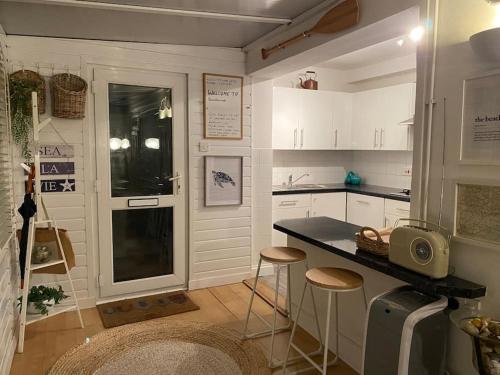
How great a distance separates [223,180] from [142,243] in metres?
1.01

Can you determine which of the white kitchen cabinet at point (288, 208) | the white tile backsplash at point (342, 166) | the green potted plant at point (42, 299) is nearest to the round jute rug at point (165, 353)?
the green potted plant at point (42, 299)

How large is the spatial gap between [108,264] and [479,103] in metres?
3.21

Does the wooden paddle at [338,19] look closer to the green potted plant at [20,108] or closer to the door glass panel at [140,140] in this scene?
the door glass panel at [140,140]

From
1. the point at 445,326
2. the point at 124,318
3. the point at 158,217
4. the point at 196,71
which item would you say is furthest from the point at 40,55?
the point at 445,326

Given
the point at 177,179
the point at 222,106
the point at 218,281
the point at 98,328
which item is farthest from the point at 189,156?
the point at 98,328

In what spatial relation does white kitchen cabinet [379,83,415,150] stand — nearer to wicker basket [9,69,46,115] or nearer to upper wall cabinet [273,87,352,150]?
upper wall cabinet [273,87,352,150]

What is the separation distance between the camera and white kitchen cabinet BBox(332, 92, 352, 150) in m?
5.23

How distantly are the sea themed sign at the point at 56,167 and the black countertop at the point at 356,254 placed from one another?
73.3 inches

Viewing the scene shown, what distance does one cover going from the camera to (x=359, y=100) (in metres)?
5.22

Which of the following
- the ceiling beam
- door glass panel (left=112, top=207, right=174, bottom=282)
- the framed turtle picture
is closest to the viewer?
the ceiling beam

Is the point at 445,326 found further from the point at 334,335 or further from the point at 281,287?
the point at 281,287

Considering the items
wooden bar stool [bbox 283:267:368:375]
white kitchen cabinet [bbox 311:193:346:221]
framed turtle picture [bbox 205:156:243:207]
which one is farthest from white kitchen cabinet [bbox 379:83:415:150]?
wooden bar stool [bbox 283:267:368:375]

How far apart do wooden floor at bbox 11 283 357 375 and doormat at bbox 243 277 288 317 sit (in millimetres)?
59

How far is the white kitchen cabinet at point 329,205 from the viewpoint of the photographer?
16.1 ft
